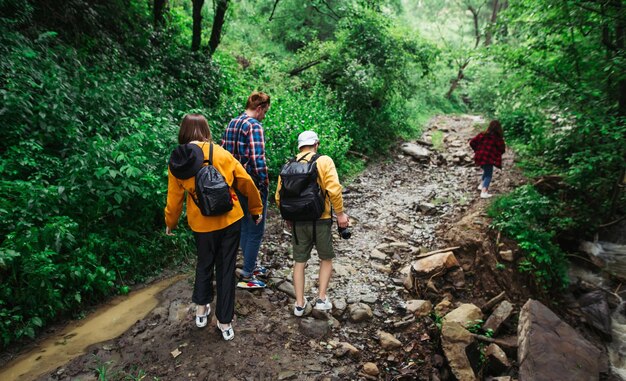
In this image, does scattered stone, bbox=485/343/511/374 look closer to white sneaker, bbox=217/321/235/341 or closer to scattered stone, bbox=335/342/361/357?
scattered stone, bbox=335/342/361/357

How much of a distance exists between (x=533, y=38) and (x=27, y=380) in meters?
9.55

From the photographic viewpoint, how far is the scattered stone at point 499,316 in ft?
13.8

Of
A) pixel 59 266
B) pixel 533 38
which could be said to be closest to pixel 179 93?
pixel 59 266

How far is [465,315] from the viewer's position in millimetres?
4238

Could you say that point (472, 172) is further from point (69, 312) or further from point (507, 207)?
point (69, 312)

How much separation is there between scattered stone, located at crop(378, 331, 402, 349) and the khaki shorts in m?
1.11

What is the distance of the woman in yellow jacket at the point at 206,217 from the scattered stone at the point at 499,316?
312 centimetres

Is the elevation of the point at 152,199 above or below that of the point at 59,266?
above

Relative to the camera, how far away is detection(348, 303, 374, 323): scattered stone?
13.4ft

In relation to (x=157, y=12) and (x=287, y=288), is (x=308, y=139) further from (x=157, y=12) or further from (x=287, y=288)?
(x=157, y=12)

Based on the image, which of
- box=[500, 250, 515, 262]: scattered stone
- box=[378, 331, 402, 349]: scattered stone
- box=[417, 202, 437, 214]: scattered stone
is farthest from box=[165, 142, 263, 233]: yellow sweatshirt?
box=[417, 202, 437, 214]: scattered stone

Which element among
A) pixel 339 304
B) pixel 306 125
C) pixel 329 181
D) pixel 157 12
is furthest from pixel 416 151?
pixel 329 181

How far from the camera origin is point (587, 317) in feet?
16.6

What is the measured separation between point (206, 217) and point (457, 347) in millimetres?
3000
